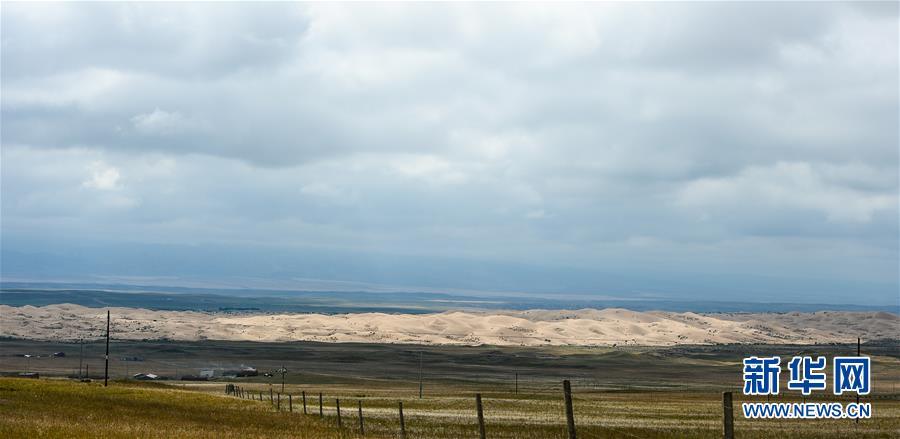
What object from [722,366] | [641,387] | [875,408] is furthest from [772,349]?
[875,408]

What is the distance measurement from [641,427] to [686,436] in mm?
5161

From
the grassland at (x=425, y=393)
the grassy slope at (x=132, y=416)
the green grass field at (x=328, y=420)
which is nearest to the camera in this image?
the grassy slope at (x=132, y=416)

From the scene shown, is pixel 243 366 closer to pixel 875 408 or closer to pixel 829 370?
pixel 829 370

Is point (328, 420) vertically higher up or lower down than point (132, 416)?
lower down

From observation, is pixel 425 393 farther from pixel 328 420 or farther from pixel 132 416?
pixel 132 416

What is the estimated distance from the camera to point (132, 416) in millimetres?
37281

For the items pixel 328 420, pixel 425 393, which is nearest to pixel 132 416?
pixel 328 420

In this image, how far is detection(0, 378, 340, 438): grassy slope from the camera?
28.3m

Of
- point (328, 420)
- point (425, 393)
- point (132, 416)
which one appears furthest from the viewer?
point (425, 393)

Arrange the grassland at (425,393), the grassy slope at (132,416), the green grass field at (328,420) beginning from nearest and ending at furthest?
1. the grassy slope at (132,416)
2. the green grass field at (328,420)
3. the grassland at (425,393)

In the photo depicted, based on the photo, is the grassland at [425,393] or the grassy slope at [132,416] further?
the grassland at [425,393]

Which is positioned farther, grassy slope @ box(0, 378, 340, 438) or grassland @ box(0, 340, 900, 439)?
grassland @ box(0, 340, 900, 439)

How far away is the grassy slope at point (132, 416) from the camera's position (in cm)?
2826

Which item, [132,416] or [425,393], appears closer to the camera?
[132,416]
